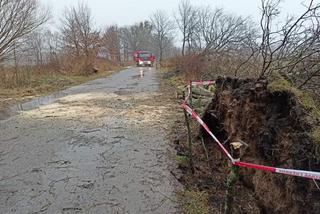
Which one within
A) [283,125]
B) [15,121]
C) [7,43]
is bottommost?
[15,121]

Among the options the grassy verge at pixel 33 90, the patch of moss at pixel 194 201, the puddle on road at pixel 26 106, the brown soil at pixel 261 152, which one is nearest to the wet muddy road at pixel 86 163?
the patch of moss at pixel 194 201

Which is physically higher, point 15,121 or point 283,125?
point 283,125

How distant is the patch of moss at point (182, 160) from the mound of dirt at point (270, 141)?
54 centimetres

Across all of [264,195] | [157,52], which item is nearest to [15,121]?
[264,195]

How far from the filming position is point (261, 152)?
15.1ft

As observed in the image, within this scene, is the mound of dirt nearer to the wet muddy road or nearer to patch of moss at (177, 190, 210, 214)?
patch of moss at (177, 190, 210, 214)

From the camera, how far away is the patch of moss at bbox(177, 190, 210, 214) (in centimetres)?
393

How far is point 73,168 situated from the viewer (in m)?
5.27

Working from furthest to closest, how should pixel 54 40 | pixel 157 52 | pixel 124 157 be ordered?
pixel 157 52 → pixel 54 40 → pixel 124 157

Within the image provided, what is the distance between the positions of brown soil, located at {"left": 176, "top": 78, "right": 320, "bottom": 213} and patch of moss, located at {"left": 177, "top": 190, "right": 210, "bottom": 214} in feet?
0.39

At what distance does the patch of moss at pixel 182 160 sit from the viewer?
5411 millimetres

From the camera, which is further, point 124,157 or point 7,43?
point 7,43

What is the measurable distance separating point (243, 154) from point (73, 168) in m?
2.81

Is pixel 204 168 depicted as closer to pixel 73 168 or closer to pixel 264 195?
pixel 264 195
